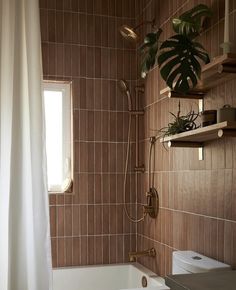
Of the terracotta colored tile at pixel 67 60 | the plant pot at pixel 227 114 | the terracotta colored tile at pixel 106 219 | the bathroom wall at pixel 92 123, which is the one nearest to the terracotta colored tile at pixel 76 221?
the bathroom wall at pixel 92 123

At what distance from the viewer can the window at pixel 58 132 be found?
3.18 m

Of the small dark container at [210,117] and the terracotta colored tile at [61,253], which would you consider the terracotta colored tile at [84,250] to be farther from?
the small dark container at [210,117]

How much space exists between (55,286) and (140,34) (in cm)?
220

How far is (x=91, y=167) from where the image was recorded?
318 cm

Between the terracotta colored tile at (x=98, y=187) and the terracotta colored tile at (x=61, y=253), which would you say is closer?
the terracotta colored tile at (x=61, y=253)

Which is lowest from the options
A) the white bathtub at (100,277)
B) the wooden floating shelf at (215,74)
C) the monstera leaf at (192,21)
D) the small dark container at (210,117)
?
the white bathtub at (100,277)

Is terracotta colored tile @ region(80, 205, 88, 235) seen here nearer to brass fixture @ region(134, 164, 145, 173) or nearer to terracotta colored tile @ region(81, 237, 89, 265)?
terracotta colored tile @ region(81, 237, 89, 265)

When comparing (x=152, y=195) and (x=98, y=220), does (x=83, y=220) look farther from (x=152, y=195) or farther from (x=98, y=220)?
(x=152, y=195)

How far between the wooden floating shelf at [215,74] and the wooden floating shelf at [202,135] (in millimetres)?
253

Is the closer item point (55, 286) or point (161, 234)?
point (161, 234)

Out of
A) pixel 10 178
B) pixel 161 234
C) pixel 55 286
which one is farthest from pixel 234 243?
pixel 55 286

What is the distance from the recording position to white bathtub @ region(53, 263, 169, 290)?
3.04 m

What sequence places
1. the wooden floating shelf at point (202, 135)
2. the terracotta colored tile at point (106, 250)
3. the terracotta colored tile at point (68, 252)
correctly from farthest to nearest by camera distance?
the terracotta colored tile at point (106, 250), the terracotta colored tile at point (68, 252), the wooden floating shelf at point (202, 135)

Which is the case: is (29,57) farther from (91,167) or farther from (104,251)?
(104,251)
